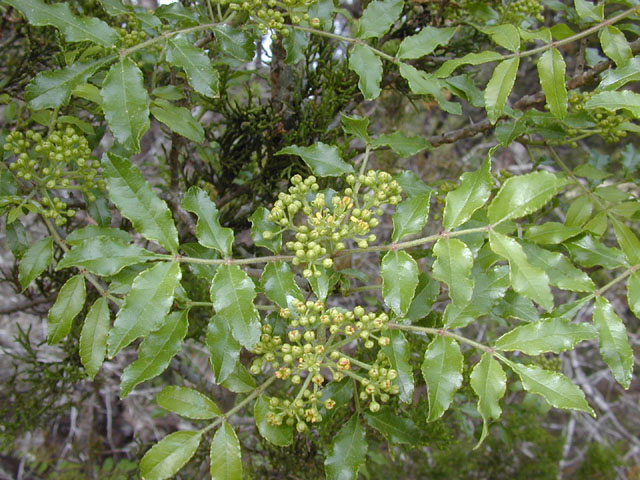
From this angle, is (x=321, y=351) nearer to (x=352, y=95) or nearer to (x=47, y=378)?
(x=352, y=95)

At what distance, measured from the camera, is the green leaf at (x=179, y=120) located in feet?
4.50

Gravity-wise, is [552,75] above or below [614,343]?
above

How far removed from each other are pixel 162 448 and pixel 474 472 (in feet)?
7.58

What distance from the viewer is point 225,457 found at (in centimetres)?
117

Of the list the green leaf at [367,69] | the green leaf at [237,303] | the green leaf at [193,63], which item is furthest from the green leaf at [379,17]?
the green leaf at [237,303]

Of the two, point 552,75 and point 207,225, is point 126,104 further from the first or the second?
point 552,75

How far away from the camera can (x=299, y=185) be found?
1204 mm

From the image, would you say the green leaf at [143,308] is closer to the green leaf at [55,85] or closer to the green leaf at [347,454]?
the green leaf at [55,85]

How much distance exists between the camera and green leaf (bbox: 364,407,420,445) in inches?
52.8

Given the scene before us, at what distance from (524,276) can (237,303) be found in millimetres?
575

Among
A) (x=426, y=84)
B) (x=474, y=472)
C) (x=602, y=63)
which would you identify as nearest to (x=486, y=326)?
(x=474, y=472)

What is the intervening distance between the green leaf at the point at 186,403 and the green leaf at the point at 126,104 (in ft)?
1.93

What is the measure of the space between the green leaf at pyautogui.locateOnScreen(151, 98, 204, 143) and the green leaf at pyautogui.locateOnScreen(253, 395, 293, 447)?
72 cm

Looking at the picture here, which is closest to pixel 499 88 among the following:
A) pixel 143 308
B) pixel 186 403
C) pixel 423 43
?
pixel 423 43
